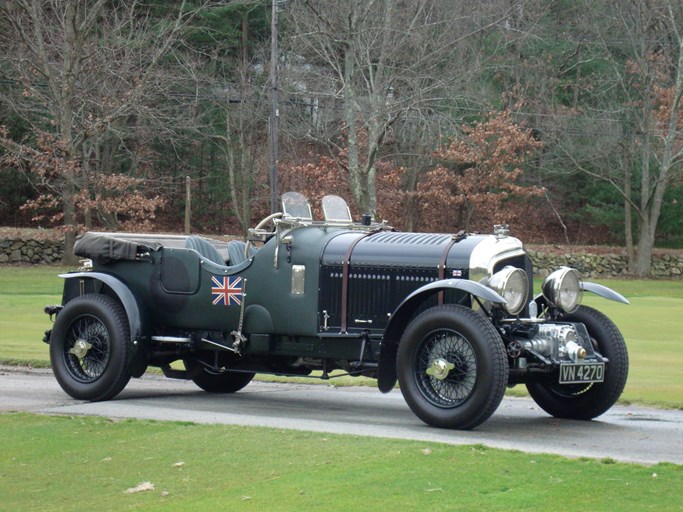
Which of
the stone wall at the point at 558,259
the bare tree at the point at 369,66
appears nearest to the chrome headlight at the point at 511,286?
the bare tree at the point at 369,66

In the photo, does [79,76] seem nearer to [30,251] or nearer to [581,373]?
[30,251]

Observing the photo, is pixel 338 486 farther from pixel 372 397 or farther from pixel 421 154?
pixel 421 154

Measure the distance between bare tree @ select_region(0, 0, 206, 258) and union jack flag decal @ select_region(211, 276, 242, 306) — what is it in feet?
80.9

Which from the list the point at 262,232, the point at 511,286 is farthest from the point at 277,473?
the point at 262,232

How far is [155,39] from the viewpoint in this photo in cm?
3850

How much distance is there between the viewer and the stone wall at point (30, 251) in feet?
129

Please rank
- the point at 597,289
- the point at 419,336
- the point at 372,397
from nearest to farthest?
1. the point at 419,336
2. the point at 597,289
3. the point at 372,397

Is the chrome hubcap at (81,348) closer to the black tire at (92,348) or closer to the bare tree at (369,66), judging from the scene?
the black tire at (92,348)

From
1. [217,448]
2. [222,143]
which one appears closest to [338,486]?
[217,448]

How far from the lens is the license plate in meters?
9.23

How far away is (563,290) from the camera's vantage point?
32.4ft

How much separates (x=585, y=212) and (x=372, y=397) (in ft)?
124

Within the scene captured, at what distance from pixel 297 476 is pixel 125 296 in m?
4.67

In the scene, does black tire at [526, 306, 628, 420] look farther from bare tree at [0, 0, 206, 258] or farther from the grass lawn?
bare tree at [0, 0, 206, 258]
